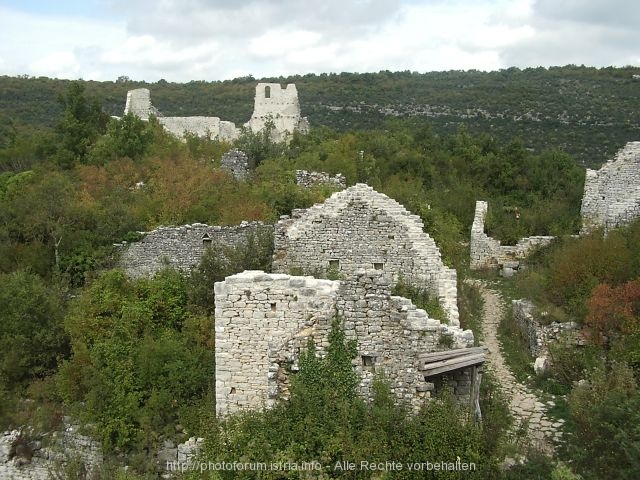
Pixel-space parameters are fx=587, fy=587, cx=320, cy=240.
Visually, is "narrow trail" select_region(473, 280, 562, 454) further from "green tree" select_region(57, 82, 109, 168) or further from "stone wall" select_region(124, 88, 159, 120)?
"stone wall" select_region(124, 88, 159, 120)

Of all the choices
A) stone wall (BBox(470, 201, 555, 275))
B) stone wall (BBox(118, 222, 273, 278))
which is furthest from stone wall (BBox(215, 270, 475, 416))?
stone wall (BBox(470, 201, 555, 275))

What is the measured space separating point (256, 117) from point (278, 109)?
905mm

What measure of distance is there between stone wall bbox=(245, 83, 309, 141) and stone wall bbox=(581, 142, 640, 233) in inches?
403

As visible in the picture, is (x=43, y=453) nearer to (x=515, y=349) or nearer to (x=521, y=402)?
(x=521, y=402)

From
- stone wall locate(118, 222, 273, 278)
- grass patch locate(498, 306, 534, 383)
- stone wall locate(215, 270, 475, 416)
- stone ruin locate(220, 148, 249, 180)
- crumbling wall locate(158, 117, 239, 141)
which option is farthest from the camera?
crumbling wall locate(158, 117, 239, 141)

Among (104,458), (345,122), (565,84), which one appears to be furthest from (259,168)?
(565,84)

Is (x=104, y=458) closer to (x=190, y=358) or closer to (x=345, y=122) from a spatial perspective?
(x=190, y=358)

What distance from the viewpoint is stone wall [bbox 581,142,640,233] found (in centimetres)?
1386

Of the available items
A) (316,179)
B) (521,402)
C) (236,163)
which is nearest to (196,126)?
(236,163)

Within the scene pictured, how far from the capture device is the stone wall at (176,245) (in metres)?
10.9

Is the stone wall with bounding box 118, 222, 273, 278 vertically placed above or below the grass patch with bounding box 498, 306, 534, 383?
above

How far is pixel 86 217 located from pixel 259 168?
15.0 feet

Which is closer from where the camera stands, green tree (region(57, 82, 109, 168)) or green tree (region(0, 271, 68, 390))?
green tree (region(0, 271, 68, 390))

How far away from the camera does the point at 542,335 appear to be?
9945 millimetres
